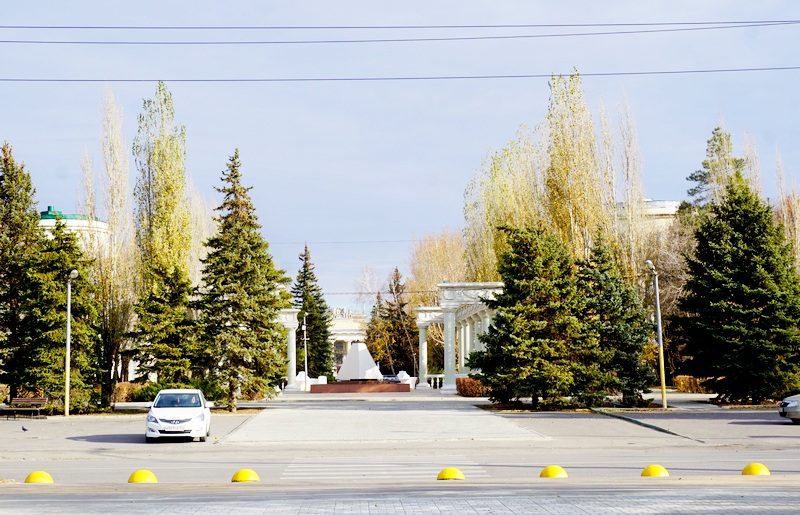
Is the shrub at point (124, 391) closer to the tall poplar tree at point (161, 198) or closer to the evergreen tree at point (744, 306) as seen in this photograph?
the tall poplar tree at point (161, 198)

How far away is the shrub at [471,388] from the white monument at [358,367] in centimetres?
1454

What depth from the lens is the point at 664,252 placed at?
58.2 m

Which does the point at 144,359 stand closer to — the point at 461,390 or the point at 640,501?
the point at 461,390

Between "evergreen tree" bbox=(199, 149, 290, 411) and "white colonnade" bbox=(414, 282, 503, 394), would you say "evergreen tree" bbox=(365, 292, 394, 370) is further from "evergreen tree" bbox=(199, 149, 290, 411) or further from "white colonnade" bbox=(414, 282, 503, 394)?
"evergreen tree" bbox=(199, 149, 290, 411)

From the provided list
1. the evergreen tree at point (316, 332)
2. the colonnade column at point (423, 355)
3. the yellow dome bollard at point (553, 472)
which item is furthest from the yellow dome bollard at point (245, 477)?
the evergreen tree at point (316, 332)

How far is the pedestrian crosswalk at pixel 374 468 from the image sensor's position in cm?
1606

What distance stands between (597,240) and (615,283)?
2010 millimetres

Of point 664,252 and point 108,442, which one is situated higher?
point 664,252

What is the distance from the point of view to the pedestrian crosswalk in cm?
→ 1606

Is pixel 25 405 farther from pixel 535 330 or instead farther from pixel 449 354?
pixel 449 354

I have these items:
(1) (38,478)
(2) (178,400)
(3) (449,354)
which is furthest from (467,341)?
(1) (38,478)

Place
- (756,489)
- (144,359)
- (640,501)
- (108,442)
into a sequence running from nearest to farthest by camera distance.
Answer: (640,501) → (756,489) → (108,442) → (144,359)

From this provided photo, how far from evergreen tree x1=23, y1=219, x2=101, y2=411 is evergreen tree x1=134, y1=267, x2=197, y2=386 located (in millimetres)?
2195

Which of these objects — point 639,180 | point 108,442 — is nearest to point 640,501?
point 108,442
